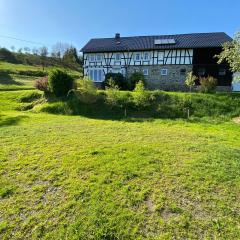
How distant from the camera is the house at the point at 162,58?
29391 mm

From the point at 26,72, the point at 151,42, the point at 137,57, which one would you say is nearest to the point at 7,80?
the point at 26,72

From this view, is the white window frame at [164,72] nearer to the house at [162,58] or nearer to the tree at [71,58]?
the house at [162,58]

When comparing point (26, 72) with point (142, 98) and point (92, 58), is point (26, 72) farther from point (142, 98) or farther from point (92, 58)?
point (142, 98)

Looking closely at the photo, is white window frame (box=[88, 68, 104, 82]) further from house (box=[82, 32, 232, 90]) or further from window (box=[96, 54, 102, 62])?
window (box=[96, 54, 102, 62])

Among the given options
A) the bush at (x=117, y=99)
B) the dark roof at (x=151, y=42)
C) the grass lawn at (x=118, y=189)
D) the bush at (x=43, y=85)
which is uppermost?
the dark roof at (x=151, y=42)

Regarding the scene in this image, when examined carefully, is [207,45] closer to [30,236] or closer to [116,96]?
[116,96]

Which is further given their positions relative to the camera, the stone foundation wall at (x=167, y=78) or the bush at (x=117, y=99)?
the stone foundation wall at (x=167, y=78)

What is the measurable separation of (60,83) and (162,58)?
15.0m

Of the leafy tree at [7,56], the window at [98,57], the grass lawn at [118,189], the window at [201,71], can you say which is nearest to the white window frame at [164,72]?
the window at [201,71]

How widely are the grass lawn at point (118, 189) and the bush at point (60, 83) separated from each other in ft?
37.2

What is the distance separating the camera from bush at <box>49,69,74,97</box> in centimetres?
2052

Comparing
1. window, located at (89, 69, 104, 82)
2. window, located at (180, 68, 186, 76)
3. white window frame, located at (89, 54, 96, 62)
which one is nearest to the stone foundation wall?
window, located at (180, 68, 186, 76)

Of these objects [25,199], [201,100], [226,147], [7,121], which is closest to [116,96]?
[201,100]

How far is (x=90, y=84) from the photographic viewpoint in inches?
741
